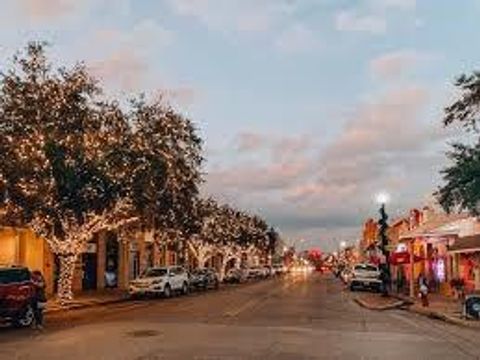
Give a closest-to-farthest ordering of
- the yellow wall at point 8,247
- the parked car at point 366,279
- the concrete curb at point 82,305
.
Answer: the concrete curb at point 82,305
the yellow wall at point 8,247
the parked car at point 366,279

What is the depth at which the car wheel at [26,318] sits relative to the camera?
2695cm

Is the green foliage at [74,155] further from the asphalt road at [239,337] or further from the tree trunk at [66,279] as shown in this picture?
the asphalt road at [239,337]

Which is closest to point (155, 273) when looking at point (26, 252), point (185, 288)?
point (185, 288)

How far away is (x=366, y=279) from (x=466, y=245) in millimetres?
12501

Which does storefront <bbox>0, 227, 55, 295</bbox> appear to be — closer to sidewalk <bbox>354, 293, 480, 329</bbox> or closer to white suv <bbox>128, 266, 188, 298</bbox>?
white suv <bbox>128, 266, 188, 298</bbox>

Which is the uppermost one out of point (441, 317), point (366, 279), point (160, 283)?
point (366, 279)

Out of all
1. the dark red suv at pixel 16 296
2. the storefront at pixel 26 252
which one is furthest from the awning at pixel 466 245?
the dark red suv at pixel 16 296

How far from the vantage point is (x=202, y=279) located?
221ft

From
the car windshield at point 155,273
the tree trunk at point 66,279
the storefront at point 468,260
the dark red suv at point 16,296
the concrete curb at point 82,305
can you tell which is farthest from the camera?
the car windshield at point 155,273

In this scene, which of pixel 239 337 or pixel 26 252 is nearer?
pixel 239 337

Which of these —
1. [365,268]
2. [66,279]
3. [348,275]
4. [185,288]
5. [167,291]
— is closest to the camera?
[66,279]

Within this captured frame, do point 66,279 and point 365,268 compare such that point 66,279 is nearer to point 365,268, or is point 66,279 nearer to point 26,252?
point 26,252

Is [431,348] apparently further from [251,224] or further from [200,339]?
[251,224]

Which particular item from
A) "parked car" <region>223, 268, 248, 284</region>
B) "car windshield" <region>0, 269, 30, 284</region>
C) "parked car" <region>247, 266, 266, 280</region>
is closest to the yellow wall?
"car windshield" <region>0, 269, 30, 284</region>
